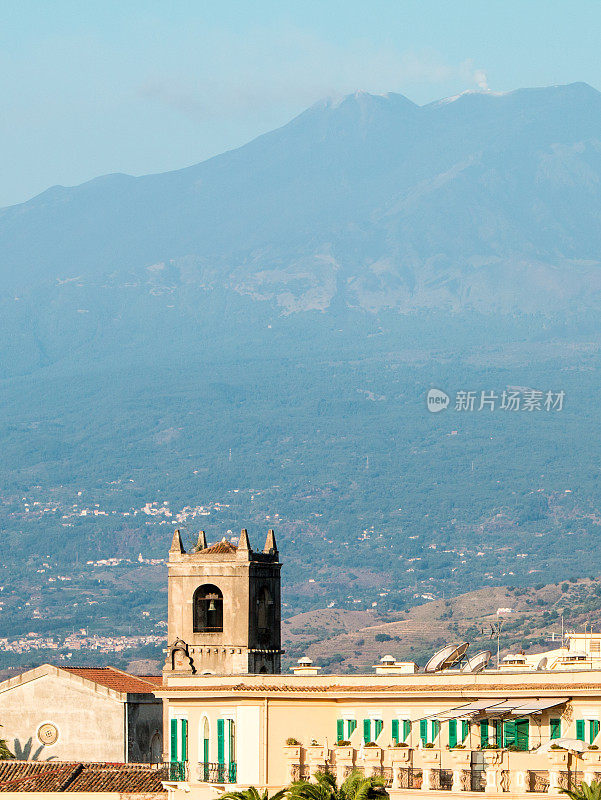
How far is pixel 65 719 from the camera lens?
306ft

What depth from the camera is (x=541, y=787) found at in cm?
4931

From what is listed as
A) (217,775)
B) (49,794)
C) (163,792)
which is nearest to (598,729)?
(217,775)

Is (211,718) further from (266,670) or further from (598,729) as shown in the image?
(266,670)

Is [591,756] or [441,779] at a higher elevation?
[591,756]

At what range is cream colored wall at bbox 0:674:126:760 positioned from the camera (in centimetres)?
9150

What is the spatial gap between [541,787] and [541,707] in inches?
186

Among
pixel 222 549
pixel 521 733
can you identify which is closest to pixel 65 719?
pixel 222 549

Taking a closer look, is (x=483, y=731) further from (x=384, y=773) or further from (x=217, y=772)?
(x=217, y=772)

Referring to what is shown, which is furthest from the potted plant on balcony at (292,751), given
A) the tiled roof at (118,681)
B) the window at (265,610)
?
the tiled roof at (118,681)

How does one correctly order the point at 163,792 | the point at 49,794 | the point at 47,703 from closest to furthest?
the point at 163,792 < the point at 49,794 < the point at 47,703

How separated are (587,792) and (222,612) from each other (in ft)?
142

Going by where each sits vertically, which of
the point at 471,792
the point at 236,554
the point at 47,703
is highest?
the point at 236,554

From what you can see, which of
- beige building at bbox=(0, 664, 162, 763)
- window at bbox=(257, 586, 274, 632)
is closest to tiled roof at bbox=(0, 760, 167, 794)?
beige building at bbox=(0, 664, 162, 763)

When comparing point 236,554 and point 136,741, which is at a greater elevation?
point 236,554
